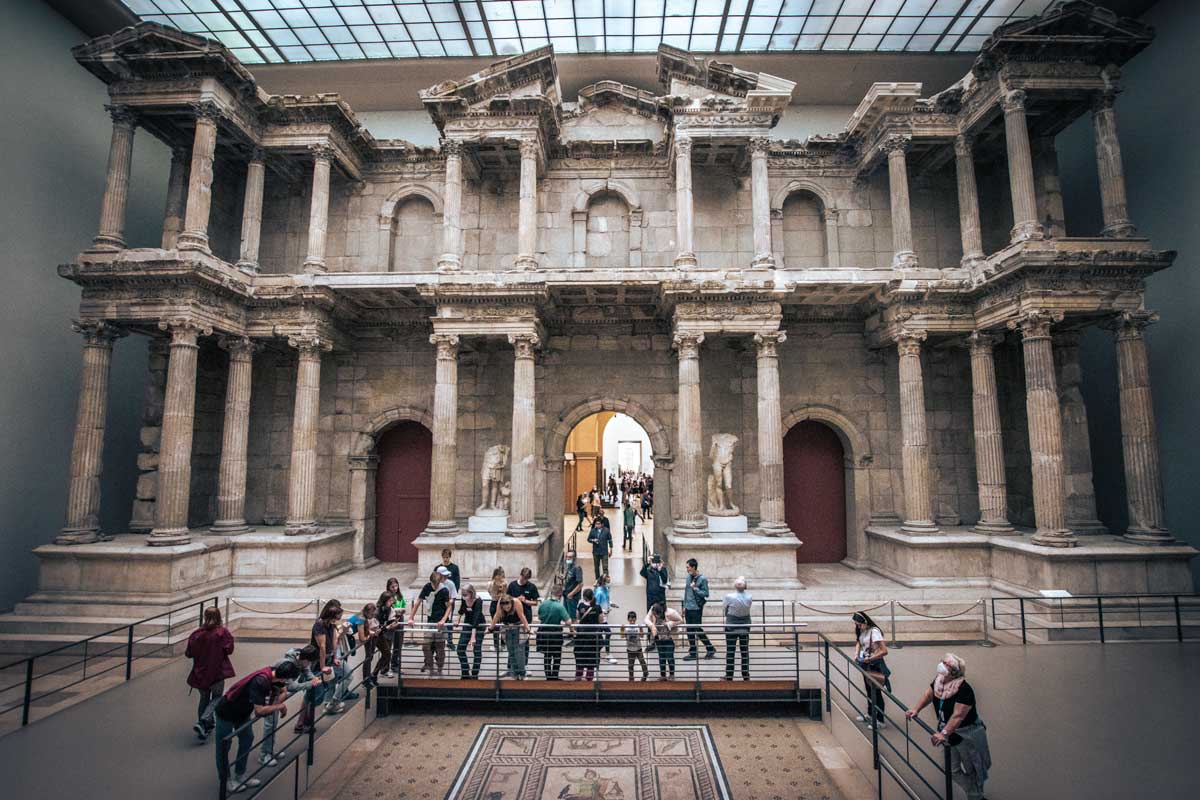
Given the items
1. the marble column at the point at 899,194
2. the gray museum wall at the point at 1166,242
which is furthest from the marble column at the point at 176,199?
the gray museum wall at the point at 1166,242

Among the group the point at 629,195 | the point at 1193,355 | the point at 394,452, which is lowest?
the point at 394,452

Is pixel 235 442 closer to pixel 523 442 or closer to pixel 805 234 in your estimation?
pixel 523 442

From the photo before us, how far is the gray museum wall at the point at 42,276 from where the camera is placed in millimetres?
12406

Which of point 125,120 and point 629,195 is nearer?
point 125,120

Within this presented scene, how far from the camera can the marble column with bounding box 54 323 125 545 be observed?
38.1 feet

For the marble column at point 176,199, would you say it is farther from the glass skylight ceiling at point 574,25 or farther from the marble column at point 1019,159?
the marble column at point 1019,159

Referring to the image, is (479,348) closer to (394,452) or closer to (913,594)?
(394,452)

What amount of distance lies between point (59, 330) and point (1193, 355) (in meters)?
25.6

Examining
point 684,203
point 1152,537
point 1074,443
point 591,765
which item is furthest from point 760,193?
point 591,765

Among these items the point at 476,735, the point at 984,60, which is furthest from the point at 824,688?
the point at 984,60

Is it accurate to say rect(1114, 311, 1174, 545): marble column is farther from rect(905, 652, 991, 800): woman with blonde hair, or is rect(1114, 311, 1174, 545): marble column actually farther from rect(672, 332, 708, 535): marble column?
rect(905, 652, 991, 800): woman with blonde hair

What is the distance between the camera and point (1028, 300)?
11656 millimetres

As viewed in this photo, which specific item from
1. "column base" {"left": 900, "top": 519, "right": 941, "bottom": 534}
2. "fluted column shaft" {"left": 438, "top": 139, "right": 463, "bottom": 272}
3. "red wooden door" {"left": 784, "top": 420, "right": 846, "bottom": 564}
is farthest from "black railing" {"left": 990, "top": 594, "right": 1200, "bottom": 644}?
"fluted column shaft" {"left": 438, "top": 139, "right": 463, "bottom": 272}

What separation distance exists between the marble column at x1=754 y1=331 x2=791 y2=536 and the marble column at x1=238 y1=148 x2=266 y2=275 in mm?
12130
